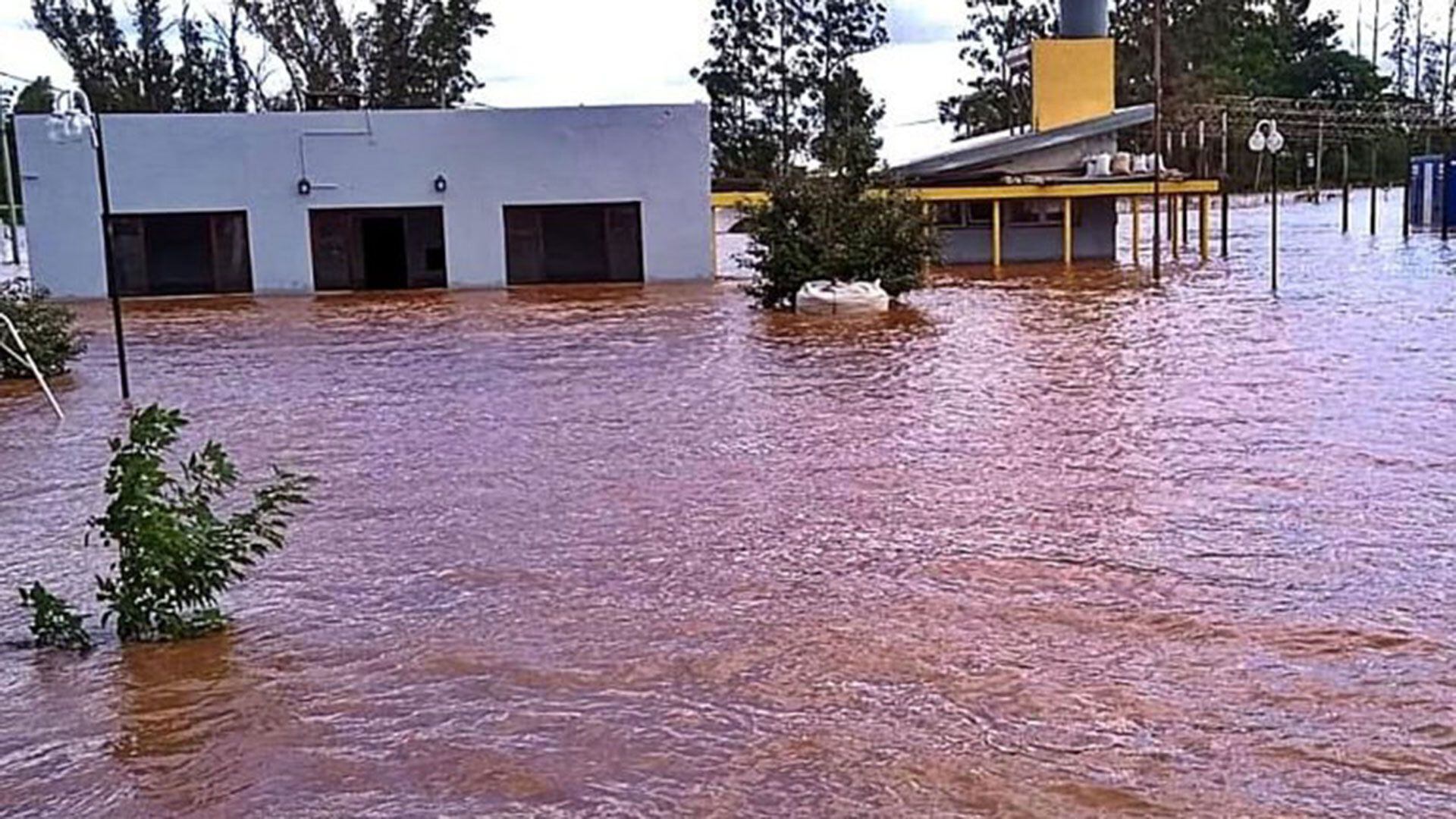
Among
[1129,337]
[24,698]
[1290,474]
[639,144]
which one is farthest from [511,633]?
[639,144]

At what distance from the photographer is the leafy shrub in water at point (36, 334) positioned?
18.2 metres

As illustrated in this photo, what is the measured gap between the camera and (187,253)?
32156 millimetres

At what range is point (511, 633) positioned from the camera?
7004 millimetres

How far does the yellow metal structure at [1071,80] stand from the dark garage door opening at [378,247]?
48.8 feet

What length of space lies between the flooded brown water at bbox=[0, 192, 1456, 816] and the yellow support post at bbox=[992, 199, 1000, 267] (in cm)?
1840

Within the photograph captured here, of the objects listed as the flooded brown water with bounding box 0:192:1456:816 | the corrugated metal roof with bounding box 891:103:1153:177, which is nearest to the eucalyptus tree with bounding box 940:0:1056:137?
the corrugated metal roof with bounding box 891:103:1153:177

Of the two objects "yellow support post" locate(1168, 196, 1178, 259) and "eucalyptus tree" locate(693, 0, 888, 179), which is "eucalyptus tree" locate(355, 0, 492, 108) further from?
"yellow support post" locate(1168, 196, 1178, 259)

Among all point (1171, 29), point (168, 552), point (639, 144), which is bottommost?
point (168, 552)

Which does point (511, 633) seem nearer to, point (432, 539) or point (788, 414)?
point (432, 539)

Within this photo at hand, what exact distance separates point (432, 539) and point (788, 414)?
202 inches

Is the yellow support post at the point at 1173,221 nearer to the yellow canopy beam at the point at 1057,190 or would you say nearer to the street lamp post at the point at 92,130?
the yellow canopy beam at the point at 1057,190

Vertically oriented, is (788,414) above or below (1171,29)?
below

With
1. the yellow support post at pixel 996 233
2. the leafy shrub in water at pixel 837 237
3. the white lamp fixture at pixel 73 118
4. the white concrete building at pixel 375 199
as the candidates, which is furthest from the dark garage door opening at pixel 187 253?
the yellow support post at pixel 996 233

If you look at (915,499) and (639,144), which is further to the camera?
(639,144)
